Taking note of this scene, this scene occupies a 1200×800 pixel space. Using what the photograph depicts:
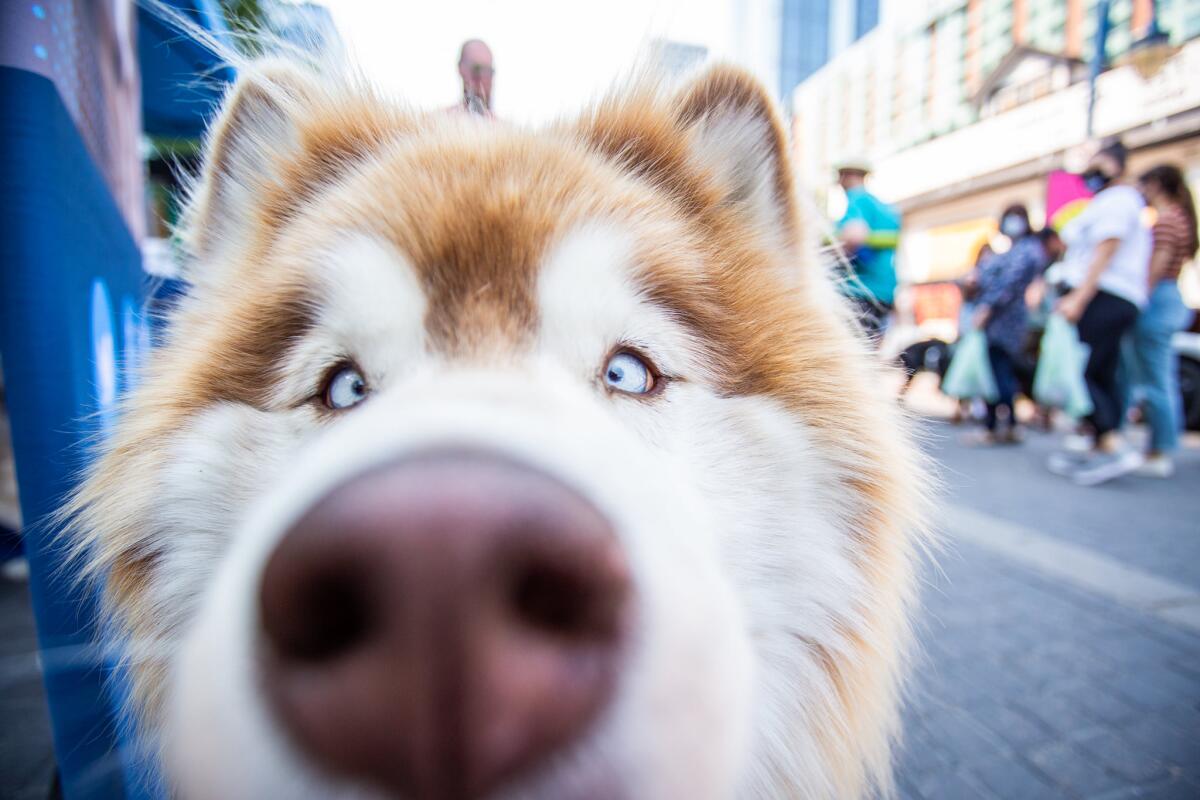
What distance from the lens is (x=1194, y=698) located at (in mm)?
2604

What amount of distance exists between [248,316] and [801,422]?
119 cm

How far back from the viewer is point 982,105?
21.7 m

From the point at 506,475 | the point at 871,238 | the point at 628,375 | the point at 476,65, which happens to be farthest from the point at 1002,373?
the point at 506,475

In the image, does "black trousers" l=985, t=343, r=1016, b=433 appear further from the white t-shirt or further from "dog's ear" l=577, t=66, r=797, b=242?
"dog's ear" l=577, t=66, r=797, b=242

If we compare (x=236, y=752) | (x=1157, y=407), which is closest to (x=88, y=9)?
(x=236, y=752)

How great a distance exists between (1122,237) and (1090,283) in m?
0.41

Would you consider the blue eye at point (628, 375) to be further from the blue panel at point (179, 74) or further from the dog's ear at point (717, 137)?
the blue panel at point (179, 74)

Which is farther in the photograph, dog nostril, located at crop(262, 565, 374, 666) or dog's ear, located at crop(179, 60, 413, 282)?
dog's ear, located at crop(179, 60, 413, 282)

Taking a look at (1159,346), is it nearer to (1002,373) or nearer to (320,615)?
A: (1002,373)

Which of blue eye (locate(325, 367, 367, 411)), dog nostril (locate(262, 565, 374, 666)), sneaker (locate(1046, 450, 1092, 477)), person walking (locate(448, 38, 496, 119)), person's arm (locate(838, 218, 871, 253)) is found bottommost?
sneaker (locate(1046, 450, 1092, 477))

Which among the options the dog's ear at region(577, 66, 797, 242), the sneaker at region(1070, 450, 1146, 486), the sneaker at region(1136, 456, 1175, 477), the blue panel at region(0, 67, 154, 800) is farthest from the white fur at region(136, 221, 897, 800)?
the sneaker at region(1136, 456, 1175, 477)

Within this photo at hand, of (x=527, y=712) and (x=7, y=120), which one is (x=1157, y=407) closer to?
(x=527, y=712)

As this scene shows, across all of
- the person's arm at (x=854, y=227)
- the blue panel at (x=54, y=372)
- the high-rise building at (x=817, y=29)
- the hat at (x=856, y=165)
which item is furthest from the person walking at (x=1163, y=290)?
the high-rise building at (x=817, y=29)

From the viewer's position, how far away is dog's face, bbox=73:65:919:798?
0.64 metres
